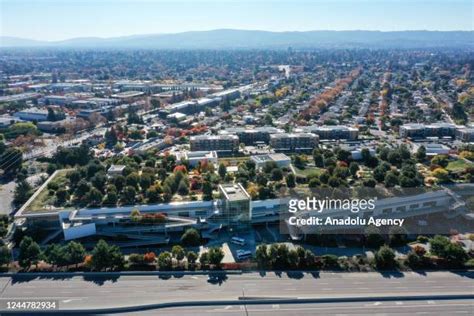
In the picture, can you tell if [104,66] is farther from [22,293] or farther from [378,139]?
[22,293]

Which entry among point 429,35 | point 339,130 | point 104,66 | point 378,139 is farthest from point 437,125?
point 429,35

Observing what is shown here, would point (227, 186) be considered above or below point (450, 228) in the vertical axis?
above

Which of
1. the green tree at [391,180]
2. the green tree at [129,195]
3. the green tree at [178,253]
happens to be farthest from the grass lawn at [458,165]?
the green tree at [129,195]

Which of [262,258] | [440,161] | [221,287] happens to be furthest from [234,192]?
[440,161]

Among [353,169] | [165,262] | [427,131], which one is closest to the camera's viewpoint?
[165,262]

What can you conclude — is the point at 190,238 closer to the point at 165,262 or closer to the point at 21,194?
the point at 165,262

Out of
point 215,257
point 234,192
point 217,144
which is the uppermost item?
point 234,192

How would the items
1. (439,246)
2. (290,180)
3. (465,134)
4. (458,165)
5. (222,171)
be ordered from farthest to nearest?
(465,134)
(458,165)
(222,171)
(290,180)
(439,246)
